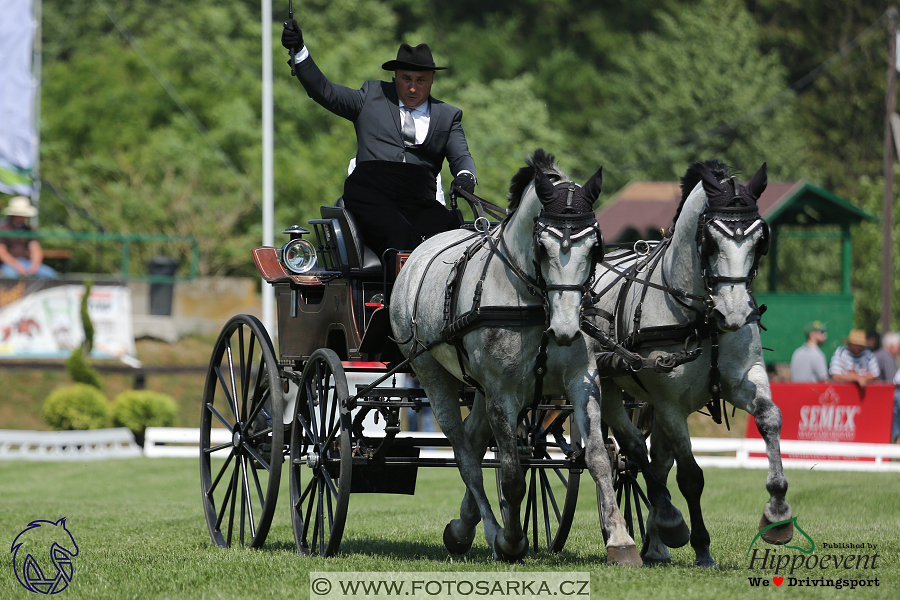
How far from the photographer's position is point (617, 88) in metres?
44.4

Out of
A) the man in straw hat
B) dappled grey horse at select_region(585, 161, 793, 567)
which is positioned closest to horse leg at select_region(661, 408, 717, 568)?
dappled grey horse at select_region(585, 161, 793, 567)

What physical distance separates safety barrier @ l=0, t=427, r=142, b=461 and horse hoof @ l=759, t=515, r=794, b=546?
13394 mm

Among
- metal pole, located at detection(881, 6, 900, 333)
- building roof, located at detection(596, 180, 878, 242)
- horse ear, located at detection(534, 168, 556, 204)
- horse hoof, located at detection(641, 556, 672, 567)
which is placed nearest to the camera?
horse ear, located at detection(534, 168, 556, 204)

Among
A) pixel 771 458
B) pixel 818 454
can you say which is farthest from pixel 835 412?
pixel 771 458

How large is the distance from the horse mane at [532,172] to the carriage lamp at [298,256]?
1.90 m

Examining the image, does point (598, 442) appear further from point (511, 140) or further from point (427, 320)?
point (511, 140)

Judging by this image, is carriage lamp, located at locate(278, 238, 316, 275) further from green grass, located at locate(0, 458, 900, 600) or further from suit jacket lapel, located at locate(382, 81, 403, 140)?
green grass, located at locate(0, 458, 900, 600)

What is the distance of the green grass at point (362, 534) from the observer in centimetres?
610

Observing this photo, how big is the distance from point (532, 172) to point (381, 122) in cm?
196

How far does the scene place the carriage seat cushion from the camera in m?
8.07

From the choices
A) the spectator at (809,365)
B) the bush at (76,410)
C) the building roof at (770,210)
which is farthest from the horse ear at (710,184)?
the building roof at (770,210)

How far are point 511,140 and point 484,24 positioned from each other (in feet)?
52.9

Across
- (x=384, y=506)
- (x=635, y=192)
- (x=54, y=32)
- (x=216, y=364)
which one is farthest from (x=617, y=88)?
(x=216, y=364)

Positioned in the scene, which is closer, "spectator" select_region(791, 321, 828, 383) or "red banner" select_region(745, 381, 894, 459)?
"red banner" select_region(745, 381, 894, 459)
